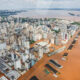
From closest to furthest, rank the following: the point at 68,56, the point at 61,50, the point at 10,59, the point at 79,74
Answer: the point at 79,74, the point at 10,59, the point at 68,56, the point at 61,50

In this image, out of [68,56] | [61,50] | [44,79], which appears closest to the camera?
[44,79]

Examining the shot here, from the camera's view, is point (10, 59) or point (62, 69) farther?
point (10, 59)

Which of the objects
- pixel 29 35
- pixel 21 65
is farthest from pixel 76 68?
pixel 29 35

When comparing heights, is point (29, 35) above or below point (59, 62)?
above

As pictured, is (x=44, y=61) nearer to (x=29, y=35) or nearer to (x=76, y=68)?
(x=76, y=68)

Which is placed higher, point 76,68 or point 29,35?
point 29,35

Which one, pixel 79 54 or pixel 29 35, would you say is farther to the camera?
pixel 29 35

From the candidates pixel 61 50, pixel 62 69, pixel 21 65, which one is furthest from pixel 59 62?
pixel 21 65

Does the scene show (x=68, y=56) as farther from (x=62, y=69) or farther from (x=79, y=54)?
(x=62, y=69)

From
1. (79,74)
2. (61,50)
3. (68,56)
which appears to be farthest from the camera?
(61,50)
